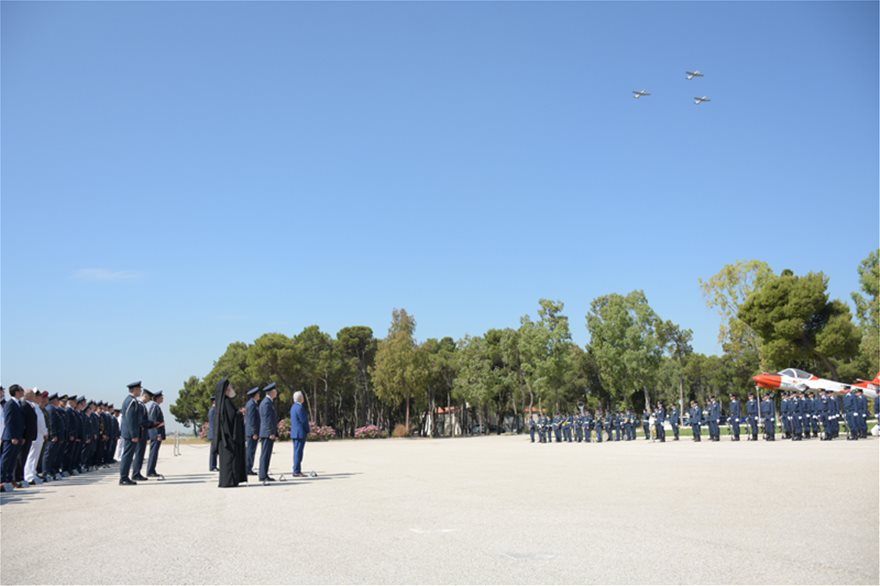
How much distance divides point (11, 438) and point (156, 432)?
15.5ft

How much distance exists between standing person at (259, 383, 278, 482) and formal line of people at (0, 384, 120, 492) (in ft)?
13.5

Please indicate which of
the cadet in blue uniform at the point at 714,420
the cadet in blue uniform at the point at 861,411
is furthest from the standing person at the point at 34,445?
the cadet in blue uniform at the point at 861,411

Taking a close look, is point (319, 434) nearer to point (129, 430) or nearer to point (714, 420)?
point (714, 420)

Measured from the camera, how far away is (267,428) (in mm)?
13266

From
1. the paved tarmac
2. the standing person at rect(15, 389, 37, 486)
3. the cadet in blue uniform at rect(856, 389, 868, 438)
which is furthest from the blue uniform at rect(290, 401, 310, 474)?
the cadet in blue uniform at rect(856, 389, 868, 438)

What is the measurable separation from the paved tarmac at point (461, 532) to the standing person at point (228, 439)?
563 mm

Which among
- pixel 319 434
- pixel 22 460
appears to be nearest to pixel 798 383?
pixel 319 434

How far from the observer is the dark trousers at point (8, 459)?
38.8ft

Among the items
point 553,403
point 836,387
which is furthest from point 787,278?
point 553,403

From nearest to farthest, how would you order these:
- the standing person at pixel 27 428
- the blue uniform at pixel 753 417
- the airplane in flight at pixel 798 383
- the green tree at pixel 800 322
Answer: the standing person at pixel 27 428
the blue uniform at pixel 753 417
the airplane in flight at pixel 798 383
the green tree at pixel 800 322

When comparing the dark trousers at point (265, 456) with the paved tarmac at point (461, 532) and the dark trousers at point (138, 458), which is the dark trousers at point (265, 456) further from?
the dark trousers at point (138, 458)

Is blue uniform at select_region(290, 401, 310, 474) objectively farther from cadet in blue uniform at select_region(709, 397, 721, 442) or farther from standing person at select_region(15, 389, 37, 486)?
cadet in blue uniform at select_region(709, 397, 721, 442)

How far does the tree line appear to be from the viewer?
150 ft

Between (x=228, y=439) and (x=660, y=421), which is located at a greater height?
(x=228, y=439)
